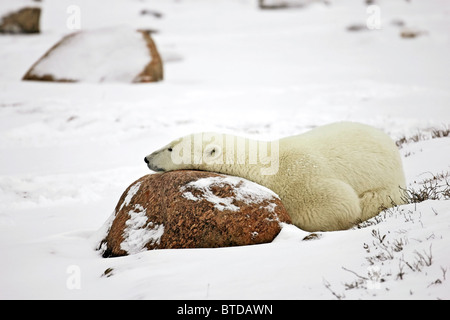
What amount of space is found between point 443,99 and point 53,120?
8209 mm

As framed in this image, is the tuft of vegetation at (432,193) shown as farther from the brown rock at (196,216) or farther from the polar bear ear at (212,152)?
the polar bear ear at (212,152)

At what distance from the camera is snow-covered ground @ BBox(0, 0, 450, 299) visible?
274 centimetres

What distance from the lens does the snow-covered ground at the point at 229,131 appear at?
274 centimetres

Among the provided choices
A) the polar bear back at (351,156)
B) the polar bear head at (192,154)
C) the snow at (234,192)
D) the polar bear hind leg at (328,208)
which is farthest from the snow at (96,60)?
the polar bear hind leg at (328,208)

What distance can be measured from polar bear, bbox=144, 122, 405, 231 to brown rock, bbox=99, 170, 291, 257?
0.85 feet

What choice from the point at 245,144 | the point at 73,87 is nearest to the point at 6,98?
the point at 73,87

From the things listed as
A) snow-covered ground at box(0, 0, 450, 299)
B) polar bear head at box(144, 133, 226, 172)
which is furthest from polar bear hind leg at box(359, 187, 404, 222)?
polar bear head at box(144, 133, 226, 172)

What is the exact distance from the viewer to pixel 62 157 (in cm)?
720

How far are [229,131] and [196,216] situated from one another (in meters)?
4.65

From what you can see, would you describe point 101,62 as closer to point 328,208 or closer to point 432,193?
point 328,208

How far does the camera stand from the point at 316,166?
160 inches

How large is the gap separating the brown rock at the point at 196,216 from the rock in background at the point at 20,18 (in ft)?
58.9

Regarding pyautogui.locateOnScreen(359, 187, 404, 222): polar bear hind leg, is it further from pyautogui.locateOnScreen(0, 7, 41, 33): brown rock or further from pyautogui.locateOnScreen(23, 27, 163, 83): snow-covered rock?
pyautogui.locateOnScreen(0, 7, 41, 33): brown rock

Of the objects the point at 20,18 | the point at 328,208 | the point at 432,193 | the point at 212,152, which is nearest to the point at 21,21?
the point at 20,18
